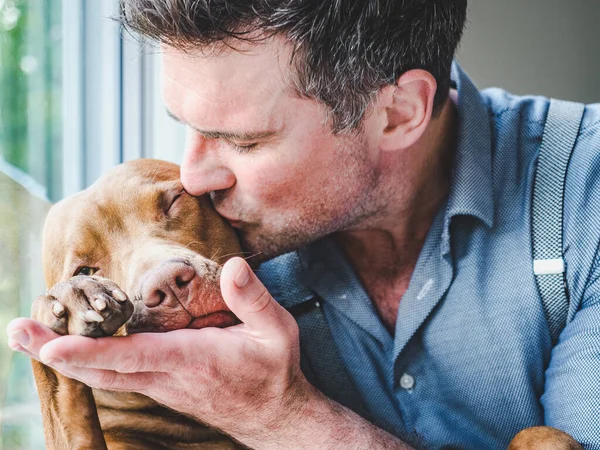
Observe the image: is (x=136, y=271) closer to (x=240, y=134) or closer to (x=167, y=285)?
(x=167, y=285)

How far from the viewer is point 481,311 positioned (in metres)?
1.94

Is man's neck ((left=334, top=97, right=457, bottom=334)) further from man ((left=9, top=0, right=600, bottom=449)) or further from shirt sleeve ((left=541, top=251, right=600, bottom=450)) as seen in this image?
shirt sleeve ((left=541, top=251, right=600, bottom=450))

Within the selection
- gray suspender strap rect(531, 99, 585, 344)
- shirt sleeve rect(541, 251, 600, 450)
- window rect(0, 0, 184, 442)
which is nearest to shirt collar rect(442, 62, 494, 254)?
gray suspender strap rect(531, 99, 585, 344)

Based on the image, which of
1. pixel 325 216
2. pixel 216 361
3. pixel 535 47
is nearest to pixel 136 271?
pixel 216 361

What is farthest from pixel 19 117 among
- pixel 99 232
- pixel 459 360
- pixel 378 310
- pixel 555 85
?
pixel 555 85

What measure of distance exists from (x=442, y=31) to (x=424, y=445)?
109 centimetres

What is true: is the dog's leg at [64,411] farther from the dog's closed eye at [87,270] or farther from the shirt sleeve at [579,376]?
the shirt sleeve at [579,376]

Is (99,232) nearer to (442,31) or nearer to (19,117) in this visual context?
(19,117)

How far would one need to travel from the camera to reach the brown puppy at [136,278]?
1.48 m

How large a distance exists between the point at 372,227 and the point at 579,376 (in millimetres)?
689

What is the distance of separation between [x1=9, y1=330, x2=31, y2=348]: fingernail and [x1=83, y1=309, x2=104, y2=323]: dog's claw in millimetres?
96

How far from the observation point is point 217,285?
1.56 meters

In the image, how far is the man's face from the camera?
1695 millimetres

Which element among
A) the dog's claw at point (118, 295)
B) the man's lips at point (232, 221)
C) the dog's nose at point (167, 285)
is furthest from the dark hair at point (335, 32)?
the dog's claw at point (118, 295)
